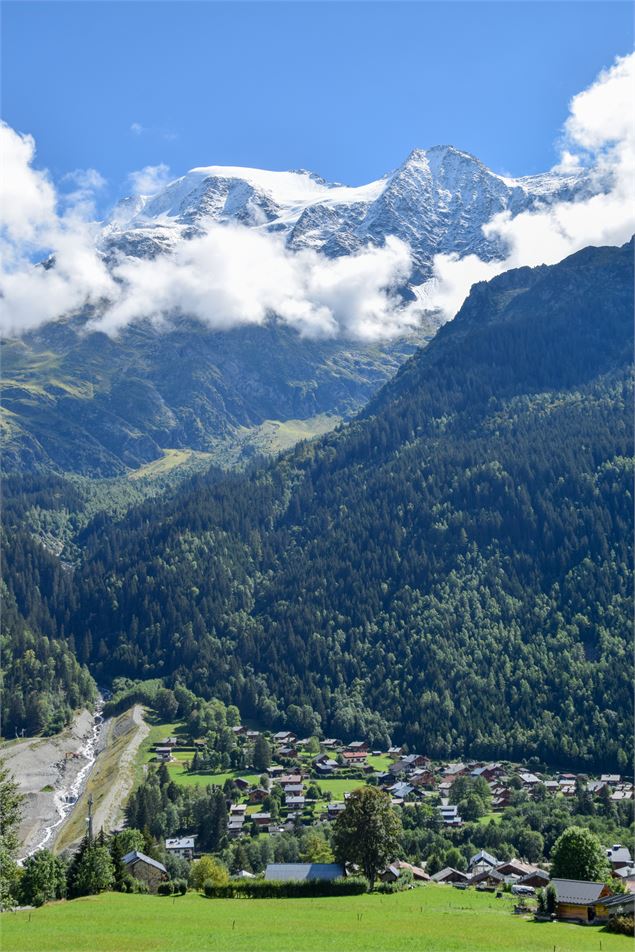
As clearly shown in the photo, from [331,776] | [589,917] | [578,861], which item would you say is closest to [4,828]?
[589,917]

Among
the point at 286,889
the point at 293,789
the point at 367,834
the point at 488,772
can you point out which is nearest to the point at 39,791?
the point at 293,789

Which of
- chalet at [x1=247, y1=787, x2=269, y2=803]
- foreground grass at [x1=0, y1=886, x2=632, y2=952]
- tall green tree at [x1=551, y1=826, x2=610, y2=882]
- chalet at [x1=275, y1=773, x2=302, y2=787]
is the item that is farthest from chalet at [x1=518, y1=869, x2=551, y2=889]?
chalet at [x1=275, y1=773, x2=302, y2=787]

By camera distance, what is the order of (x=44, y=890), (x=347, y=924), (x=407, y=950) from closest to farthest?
(x=407, y=950)
(x=347, y=924)
(x=44, y=890)

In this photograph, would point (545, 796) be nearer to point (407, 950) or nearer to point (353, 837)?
point (353, 837)

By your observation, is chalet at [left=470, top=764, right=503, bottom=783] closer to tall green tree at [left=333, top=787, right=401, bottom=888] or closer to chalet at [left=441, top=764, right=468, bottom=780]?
chalet at [left=441, top=764, right=468, bottom=780]

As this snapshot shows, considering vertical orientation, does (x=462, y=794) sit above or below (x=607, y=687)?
below

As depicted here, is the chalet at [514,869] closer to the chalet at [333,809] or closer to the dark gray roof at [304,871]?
the dark gray roof at [304,871]
